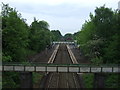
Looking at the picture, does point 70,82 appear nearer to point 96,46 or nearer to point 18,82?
point 18,82

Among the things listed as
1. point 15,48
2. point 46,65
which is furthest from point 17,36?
point 46,65

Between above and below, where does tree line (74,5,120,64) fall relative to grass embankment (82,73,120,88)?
above

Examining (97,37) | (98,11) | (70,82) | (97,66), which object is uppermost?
(98,11)

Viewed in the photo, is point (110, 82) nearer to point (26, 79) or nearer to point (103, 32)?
point (26, 79)

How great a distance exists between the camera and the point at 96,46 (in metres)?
57.8

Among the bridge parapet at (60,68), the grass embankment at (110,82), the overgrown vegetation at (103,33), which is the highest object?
the overgrown vegetation at (103,33)

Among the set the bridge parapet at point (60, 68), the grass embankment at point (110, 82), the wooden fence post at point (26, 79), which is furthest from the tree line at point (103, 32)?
the wooden fence post at point (26, 79)

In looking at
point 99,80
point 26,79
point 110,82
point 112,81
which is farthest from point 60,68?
point 112,81

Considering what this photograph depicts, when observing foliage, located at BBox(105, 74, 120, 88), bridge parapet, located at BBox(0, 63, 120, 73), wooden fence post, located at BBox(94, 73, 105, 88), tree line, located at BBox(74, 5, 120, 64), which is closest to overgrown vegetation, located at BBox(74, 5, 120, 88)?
tree line, located at BBox(74, 5, 120, 64)

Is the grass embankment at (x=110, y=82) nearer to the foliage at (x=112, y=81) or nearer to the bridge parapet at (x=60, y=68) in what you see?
the foliage at (x=112, y=81)

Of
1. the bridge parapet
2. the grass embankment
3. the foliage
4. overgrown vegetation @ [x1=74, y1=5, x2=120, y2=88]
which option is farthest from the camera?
overgrown vegetation @ [x1=74, y1=5, x2=120, y2=88]

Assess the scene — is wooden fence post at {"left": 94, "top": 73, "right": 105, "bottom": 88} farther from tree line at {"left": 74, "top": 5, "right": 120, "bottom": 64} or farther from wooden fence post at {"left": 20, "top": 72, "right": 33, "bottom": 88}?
tree line at {"left": 74, "top": 5, "right": 120, "bottom": 64}

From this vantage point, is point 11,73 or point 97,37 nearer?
point 11,73

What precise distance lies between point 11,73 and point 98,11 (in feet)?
85.7
